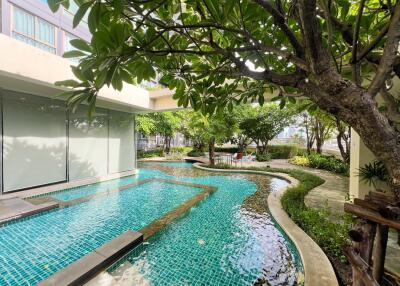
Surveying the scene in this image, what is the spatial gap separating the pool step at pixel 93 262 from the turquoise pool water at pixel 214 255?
12 centimetres

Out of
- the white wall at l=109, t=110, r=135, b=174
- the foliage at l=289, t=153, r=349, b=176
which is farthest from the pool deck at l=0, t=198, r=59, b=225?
the foliage at l=289, t=153, r=349, b=176

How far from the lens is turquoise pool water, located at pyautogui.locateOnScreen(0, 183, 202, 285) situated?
2727mm

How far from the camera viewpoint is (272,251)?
10.3 ft

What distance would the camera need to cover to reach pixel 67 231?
12.3 ft

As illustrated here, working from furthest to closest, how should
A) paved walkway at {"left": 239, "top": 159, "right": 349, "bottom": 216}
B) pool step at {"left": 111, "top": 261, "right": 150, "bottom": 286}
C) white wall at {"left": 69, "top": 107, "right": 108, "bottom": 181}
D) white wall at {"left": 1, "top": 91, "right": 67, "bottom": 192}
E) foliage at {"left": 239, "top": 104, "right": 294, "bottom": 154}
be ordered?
foliage at {"left": 239, "top": 104, "right": 294, "bottom": 154}
white wall at {"left": 69, "top": 107, "right": 108, "bottom": 181}
white wall at {"left": 1, "top": 91, "right": 67, "bottom": 192}
paved walkway at {"left": 239, "top": 159, "right": 349, "bottom": 216}
pool step at {"left": 111, "top": 261, "right": 150, "bottom": 286}

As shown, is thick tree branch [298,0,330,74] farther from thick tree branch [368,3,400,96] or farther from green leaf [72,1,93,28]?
green leaf [72,1,93,28]

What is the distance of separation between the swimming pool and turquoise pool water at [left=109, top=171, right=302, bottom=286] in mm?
12

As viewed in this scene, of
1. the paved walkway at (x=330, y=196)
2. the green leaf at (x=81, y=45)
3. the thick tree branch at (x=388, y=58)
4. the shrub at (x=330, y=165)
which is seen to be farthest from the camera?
the shrub at (x=330, y=165)

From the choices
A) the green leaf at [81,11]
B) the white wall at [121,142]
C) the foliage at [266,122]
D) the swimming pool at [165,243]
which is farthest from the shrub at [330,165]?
the green leaf at [81,11]

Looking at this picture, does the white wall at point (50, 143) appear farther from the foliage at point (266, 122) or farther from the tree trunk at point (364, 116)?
the foliage at point (266, 122)

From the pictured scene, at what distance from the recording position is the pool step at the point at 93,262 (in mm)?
2271

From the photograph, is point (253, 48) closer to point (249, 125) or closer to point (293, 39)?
point (293, 39)

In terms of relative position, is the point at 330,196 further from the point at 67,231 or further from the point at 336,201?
the point at 67,231

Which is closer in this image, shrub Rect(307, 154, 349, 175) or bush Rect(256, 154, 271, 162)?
shrub Rect(307, 154, 349, 175)
